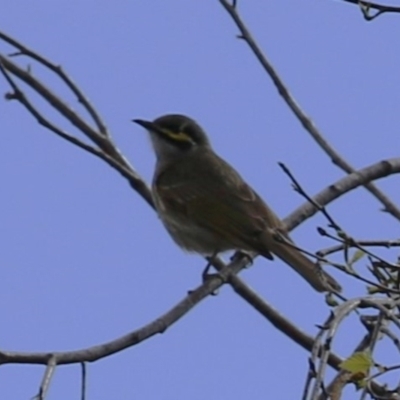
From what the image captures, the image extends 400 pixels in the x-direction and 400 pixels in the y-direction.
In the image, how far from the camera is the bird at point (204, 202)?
7.64m

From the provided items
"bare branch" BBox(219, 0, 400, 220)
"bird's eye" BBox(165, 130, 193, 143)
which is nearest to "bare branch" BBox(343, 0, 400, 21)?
"bare branch" BBox(219, 0, 400, 220)

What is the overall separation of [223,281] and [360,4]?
235 cm

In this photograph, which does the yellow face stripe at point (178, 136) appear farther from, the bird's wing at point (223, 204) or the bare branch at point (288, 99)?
the bare branch at point (288, 99)

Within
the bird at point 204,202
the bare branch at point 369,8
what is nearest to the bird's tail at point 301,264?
the bird at point 204,202

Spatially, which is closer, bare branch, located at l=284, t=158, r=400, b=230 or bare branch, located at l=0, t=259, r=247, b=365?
bare branch, located at l=0, t=259, r=247, b=365

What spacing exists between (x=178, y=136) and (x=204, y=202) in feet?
3.24

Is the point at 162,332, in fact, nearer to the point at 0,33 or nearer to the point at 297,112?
the point at 297,112

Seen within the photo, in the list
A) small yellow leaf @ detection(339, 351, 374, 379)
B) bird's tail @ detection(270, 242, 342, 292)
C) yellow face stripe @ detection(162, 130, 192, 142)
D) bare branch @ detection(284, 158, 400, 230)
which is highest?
yellow face stripe @ detection(162, 130, 192, 142)

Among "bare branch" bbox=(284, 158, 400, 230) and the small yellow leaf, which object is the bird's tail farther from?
the small yellow leaf

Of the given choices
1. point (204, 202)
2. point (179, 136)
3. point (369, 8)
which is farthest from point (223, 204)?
point (369, 8)

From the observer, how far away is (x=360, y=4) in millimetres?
5219

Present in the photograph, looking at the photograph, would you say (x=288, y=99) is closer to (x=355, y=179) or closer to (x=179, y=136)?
(x=355, y=179)

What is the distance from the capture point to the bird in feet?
25.1

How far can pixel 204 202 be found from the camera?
8.61 meters
